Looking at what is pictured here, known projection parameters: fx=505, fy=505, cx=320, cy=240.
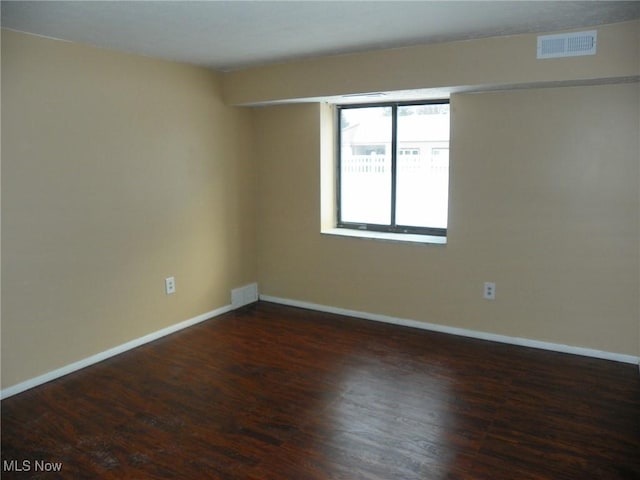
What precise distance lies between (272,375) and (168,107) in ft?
7.19

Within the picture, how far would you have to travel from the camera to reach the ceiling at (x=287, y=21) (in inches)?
99.8

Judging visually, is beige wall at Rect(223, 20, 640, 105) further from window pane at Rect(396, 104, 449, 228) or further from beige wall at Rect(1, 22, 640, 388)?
window pane at Rect(396, 104, 449, 228)

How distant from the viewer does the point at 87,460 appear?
244cm

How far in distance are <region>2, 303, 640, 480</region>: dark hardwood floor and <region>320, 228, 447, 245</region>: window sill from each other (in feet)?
2.58

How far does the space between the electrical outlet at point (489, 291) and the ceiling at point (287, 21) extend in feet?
5.87

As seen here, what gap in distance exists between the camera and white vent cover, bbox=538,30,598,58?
118 inches

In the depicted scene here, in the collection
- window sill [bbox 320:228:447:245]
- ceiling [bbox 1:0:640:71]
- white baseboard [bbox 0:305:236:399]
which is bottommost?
white baseboard [bbox 0:305:236:399]

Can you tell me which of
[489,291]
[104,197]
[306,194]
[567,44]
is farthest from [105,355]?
[567,44]

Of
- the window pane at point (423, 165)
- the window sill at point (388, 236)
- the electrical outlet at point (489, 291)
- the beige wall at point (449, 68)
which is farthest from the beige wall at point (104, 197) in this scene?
the electrical outlet at point (489, 291)

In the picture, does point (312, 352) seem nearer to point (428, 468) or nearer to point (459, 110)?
point (428, 468)

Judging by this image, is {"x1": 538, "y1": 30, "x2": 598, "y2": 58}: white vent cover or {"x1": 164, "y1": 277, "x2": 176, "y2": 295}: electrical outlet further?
{"x1": 164, "y1": 277, "x2": 176, "y2": 295}: electrical outlet

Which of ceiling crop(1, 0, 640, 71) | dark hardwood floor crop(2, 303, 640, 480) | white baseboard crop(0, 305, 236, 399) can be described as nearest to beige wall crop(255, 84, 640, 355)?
dark hardwood floor crop(2, 303, 640, 480)

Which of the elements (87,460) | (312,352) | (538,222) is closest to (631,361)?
(538,222)

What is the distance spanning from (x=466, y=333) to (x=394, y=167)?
1.52m
